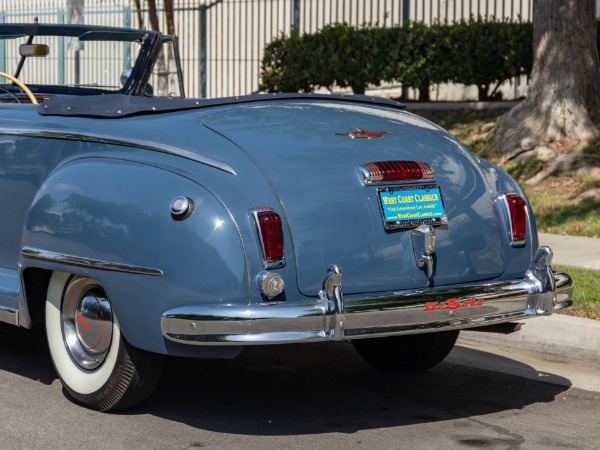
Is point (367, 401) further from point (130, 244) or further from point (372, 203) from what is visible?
point (130, 244)

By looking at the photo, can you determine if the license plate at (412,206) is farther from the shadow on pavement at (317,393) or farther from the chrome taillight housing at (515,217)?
the shadow on pavement at (317,393)

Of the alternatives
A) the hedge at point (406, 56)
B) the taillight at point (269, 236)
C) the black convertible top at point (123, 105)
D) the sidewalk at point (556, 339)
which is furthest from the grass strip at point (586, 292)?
the hedge at point (406, 56)

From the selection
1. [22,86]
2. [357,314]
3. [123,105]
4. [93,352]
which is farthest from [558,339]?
[22,86]

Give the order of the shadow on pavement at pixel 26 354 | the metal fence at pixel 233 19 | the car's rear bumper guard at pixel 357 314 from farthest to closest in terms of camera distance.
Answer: the metal fence at pixel 233 19, the shadow on pavement at pixel 26 354, the car's rear bumper guard at pixel 357 314

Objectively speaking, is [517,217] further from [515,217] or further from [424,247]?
[424,247]

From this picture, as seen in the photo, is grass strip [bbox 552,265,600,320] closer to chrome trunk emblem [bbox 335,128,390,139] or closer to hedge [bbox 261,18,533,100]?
chrome trunk emblem [bbox 335,128,390,139]

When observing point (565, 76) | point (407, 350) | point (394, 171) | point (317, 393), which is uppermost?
point (565, 76)

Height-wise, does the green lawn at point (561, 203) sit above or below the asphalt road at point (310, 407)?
above

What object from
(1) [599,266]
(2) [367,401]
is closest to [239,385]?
(2) [367,401]

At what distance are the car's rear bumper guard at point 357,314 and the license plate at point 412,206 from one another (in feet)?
0.98

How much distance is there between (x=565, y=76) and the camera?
1215 cm

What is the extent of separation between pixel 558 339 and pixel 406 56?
364 inches

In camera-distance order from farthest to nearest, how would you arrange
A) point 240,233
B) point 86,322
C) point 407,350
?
point 407,350 → point 86,322 → point 240,233

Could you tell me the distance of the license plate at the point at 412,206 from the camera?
16.4 feet
